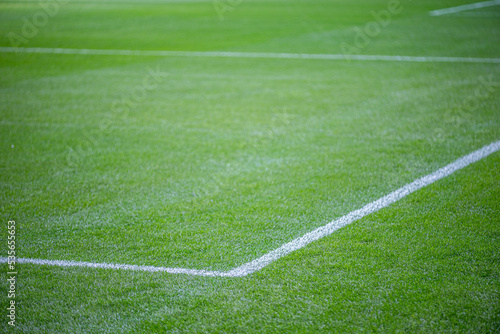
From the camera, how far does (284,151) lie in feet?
17.3

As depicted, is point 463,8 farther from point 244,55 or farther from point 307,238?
point 307,238

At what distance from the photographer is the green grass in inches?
113

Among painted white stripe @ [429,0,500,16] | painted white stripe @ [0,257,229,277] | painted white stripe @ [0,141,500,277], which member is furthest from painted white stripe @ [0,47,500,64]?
painted white stripe @ [0,257,229,277]

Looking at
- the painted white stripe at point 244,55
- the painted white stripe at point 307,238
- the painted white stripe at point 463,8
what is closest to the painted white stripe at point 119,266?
the painted white stripe at point 307,238

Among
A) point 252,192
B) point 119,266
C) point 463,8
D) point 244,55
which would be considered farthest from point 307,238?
point 463,8

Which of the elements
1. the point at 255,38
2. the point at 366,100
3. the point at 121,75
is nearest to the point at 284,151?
the point at 366,100

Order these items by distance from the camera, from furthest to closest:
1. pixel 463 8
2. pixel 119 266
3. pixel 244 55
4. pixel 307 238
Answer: pixel 463 8
pixel 244 55
pixel 307 238
pixel 119 266

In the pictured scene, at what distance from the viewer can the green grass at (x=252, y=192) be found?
2.87m

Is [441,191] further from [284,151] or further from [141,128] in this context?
[141,128]

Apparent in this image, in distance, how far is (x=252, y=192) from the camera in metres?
4.33

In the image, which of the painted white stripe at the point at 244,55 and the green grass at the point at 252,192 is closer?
the green grass at the point at 252,192

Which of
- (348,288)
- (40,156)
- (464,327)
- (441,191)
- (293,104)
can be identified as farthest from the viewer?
(293,104)

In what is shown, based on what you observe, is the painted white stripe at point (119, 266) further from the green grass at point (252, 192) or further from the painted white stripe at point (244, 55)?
the painted white stripe at point (244, 55)

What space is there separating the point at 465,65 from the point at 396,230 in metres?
5.91
